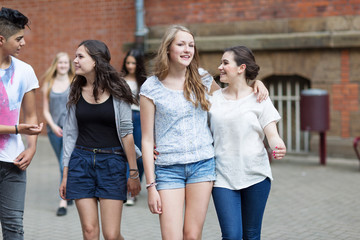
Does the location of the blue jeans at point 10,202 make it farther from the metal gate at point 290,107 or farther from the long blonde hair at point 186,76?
the metal gate at point 290,107

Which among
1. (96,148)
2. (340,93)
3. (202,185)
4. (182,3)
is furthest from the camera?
(182,3)

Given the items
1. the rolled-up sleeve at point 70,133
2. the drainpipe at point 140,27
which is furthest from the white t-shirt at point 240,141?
the drainpipe at point 140,27

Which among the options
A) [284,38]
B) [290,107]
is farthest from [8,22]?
[290,107]

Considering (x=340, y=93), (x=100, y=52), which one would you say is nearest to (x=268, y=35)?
(x=340, y=93)

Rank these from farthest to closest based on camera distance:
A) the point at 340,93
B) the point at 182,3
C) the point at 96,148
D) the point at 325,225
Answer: the point at 182,3 → the point at 340,93 → the point at 325,225 → the point at 96,148

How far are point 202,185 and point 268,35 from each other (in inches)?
293

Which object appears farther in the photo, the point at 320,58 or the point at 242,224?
the point at 320,58

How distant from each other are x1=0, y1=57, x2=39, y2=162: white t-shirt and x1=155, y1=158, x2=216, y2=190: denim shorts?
40.1 inches

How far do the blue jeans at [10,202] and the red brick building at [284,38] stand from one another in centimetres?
744

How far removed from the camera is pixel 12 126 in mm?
4266

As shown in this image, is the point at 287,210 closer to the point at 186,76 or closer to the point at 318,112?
the point at 318,112

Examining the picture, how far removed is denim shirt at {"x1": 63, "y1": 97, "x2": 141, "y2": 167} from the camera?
181 inches

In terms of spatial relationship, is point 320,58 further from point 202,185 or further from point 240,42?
point 202,185

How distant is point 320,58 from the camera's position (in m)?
10.9
